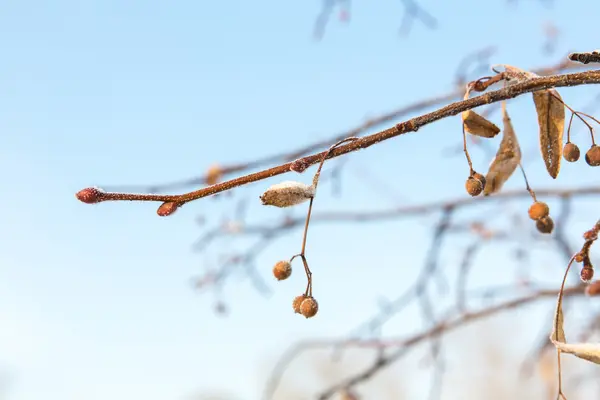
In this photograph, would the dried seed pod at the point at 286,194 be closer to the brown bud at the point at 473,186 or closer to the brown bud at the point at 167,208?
the brown bud at the point at 167,208

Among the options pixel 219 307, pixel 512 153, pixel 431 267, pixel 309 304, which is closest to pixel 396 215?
pixel 431 267

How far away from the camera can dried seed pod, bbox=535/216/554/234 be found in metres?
0.94

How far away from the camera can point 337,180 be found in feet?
6.36

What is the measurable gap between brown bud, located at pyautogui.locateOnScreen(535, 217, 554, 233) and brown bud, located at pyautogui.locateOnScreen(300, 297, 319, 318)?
1.18 feet

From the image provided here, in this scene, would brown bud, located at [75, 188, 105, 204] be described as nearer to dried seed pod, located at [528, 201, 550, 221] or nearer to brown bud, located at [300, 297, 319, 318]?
brown bud, located at [300, 297, 319, 318]

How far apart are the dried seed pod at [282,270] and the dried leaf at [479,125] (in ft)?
1.04

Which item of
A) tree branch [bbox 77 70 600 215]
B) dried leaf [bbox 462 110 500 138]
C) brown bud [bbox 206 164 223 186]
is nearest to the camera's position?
tree branch [bbox 77 70 600 215]

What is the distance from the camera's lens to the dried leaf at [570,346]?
0.76 metres

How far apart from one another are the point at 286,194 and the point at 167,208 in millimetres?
136

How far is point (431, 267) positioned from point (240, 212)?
2.15 feet

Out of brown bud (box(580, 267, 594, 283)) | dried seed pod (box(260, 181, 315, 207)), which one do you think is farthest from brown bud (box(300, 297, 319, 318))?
brown bud (box(580, 267, 594, 283))

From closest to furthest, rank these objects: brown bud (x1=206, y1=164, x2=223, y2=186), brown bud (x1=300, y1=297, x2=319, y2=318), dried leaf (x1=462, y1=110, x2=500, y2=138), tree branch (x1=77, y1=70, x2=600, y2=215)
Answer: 1. tree branch (x1=77, y1=70, x2=600, y2=215)
2. brown bud (x1=300, y1=297, x2=319, y2=318)
3. dried leaf (x1=462, y1=110, x2=500, y2=138)
4. brown bud (x1=206, y1=164, x2=223, y2=186)

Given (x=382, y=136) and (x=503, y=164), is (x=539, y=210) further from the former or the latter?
(x=382, y=136)

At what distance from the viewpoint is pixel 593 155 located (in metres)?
0.86
